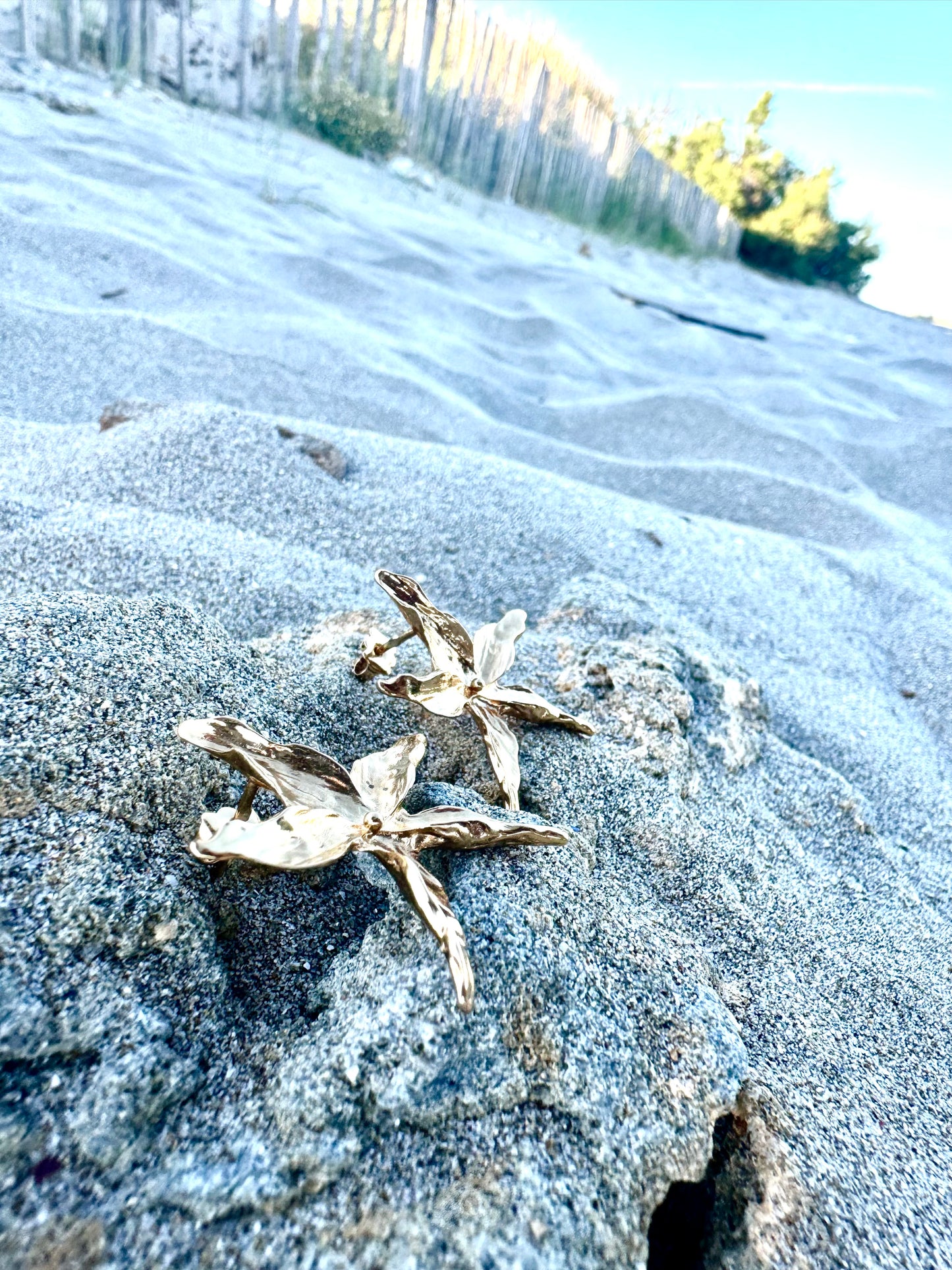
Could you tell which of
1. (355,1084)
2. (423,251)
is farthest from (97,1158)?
(423,251)

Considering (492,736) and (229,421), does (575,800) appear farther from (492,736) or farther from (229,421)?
(229,421)

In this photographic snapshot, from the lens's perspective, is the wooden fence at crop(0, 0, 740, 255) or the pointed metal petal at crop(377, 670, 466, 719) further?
the wooden fence at crop(0, 0, 740, 255)

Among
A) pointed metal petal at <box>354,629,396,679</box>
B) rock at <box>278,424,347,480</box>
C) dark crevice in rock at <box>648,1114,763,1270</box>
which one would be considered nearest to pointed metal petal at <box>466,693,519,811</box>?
pointed metal petal at <box>354,629,396,679</box>

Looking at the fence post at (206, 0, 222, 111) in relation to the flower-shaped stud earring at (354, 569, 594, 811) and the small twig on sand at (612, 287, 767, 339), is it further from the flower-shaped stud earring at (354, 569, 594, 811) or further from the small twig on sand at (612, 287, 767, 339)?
the flower-shaped stud earring at (354, 569, 594, 811)

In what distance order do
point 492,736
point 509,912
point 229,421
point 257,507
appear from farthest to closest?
point 229,421
point 257,507
point 492,736
point 509,912

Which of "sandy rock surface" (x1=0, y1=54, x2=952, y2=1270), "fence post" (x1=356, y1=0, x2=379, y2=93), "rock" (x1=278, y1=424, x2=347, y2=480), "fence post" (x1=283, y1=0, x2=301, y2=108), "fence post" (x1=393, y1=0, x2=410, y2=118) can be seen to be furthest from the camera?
"fence post" (x1=393, y1=0, x2=410, y2=118)

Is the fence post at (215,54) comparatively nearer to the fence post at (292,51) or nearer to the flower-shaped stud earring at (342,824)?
the fence post at (292,51)

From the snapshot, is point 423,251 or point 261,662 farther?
point 423,251

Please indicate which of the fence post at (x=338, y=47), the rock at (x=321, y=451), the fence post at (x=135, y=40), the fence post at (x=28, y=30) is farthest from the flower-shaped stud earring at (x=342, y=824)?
the fence post at (x=338, y=47)
